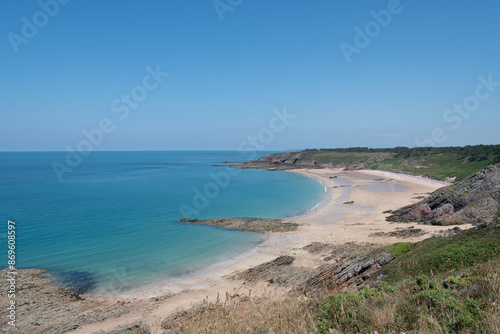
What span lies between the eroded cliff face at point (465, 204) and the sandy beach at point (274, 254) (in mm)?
2322

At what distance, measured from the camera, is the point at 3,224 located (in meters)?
32.9

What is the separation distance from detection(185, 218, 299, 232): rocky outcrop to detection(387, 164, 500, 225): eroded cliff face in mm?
12882

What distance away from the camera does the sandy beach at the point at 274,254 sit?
15289 mm

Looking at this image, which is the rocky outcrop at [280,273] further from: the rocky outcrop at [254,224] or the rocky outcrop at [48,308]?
the rocky outcrop at [254,224]

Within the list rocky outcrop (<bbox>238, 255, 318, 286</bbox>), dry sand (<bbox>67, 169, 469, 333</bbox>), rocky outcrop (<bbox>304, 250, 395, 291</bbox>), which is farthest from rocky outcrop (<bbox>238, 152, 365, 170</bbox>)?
rocky outcrop (<bbox>304, 250, 395, 291</bbox>)

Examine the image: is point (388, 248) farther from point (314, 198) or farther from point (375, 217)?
point (314, 198)

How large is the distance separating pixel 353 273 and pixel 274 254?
11.4 meters

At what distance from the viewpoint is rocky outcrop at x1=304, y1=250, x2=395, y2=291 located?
1288cm

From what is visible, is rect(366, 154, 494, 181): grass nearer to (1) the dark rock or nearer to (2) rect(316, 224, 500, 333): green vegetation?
(1) the dark rock

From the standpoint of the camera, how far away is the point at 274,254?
24.2 m

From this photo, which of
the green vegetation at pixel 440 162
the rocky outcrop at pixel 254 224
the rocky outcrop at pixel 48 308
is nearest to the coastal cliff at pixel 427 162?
the green vegetation at pixel 440 162

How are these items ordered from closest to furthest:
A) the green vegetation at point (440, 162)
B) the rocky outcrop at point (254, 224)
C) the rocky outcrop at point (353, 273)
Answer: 1. the rocky outcrop at point (353, 273)
2. the rocky outcrop at point (254, 224)
3. the green vegetation at point (440, 162)

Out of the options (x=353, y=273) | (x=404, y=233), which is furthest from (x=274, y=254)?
(x=404, y=233)

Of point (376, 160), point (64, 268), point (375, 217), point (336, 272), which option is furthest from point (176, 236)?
point (376, 160)
